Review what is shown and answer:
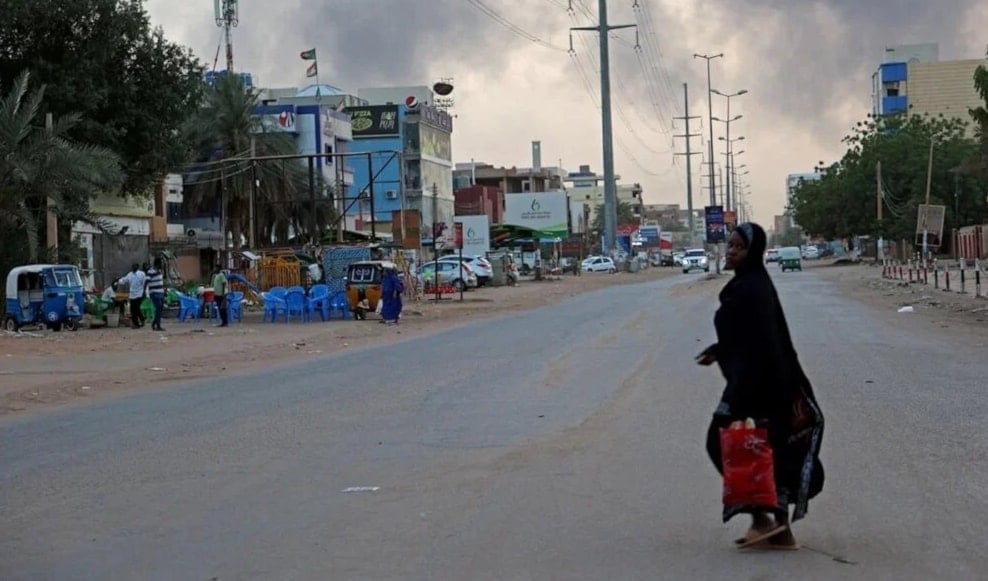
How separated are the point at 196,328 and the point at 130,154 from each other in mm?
13562

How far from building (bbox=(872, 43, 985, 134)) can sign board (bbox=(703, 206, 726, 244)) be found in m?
55.9

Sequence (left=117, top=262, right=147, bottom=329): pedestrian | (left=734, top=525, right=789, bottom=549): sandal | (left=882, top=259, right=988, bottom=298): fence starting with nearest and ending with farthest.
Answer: (left=734, top=525, right=789, bottom=549): sandal
(left=117, top=262, right=147, bottom=329): pedestrian
(left=882, top=259, right=988, bottom=298): fence

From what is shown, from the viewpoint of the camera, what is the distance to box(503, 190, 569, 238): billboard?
383ft

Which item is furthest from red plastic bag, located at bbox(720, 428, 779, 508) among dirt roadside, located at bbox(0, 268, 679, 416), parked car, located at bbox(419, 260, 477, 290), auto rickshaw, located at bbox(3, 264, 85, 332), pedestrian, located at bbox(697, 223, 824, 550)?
parked car, located at bbox(419, 260, 477, 290)

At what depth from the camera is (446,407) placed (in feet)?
46.8

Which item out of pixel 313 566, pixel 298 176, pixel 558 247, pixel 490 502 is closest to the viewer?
pixel 313 566

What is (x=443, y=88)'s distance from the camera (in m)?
109

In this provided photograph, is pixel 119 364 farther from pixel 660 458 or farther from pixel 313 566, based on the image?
pixel 313 566

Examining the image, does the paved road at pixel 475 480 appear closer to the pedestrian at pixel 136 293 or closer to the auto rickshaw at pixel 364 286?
the pedestrian at pixel 136 293

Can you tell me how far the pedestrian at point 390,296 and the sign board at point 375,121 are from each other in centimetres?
5901

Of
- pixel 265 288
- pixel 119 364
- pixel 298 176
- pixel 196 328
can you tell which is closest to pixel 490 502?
pixel 119 364

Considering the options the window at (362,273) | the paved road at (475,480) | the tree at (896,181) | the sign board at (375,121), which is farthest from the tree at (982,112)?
the sign board at (375,121)

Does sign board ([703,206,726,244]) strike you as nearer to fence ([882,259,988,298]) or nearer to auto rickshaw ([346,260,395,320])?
fence ([882,259,988,298])

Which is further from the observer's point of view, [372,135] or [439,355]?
[372,135]
